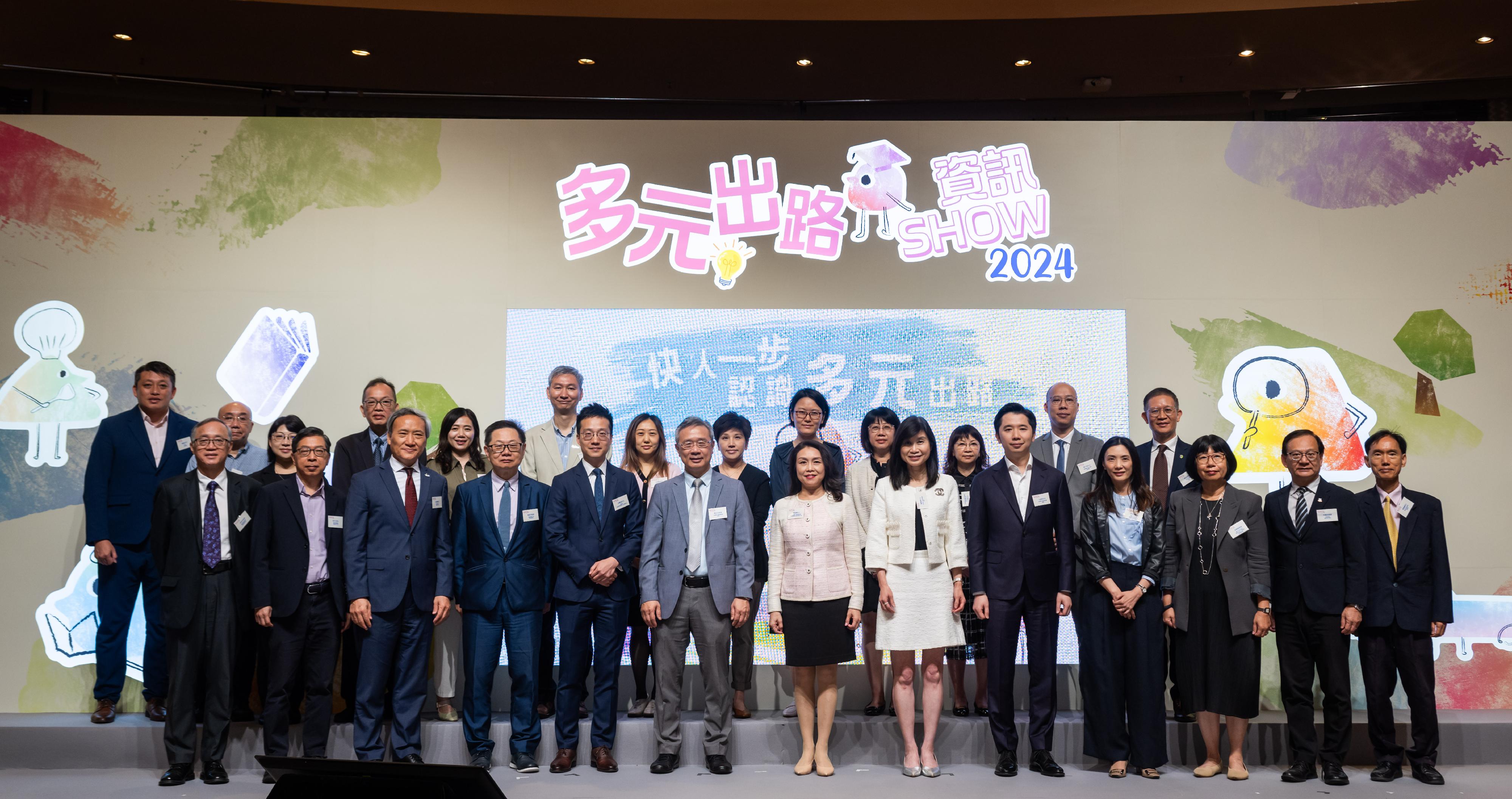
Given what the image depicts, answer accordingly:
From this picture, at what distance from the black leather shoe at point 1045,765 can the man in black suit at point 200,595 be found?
3.26 m

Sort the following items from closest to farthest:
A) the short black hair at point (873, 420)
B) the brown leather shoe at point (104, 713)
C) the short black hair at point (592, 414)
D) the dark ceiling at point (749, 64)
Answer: the short black hair at point (592, 414)
the brown leather shoe at point (104, 713)
the short black hair at point (873, 420)
the dark ceiling at point (749, 64)

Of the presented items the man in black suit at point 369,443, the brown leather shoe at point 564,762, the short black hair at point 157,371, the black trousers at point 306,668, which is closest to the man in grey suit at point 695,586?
the brown leather shoe at point 564,762

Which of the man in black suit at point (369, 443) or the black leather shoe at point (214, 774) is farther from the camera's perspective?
the man in black suit at point (369, 443)

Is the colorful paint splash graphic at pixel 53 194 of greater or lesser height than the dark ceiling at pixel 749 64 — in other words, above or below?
below

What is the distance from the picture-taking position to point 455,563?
446 centimetres

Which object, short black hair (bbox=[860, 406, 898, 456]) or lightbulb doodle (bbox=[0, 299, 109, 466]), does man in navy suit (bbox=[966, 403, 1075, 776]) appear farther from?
lightbulb doodle (bbox=[0, 299, 109, 466])

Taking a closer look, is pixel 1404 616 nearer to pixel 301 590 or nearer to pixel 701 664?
pixel 701 664

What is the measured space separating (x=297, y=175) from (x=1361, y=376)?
18.7 feet

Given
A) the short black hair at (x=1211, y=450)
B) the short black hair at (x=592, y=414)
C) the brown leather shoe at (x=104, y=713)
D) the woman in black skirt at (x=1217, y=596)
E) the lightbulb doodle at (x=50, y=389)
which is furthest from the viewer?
the lightbulb doodle at (x=50, y=389)

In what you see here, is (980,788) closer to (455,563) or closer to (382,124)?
(455,563)

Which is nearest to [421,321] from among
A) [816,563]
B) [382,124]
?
[382,124]

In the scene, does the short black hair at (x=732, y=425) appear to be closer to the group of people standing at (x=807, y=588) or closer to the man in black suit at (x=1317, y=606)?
the group of people standing at (x=807, y=588)

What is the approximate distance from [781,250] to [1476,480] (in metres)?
3.79

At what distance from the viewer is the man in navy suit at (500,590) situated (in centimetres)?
439
